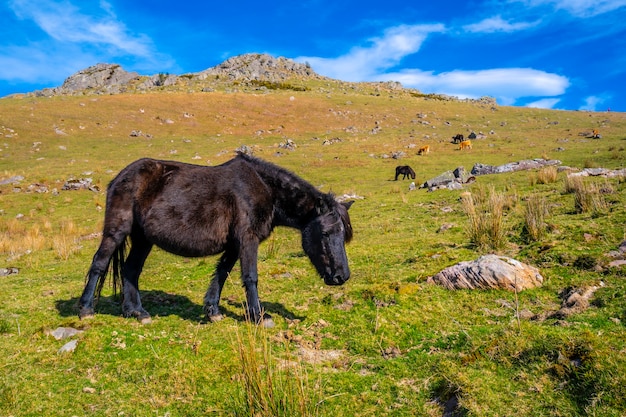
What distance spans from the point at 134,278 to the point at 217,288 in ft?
5.15

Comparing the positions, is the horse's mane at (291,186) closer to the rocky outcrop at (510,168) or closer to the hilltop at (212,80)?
the rocky outcrop at (510,168)

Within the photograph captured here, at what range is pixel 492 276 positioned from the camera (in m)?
6.96

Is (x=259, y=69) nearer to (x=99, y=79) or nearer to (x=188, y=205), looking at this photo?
(x=99, y=79)

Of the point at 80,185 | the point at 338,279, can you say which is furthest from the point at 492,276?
the point at 80,185

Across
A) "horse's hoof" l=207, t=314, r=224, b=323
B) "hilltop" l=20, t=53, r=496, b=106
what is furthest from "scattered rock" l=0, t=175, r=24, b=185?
"hilltop" l=20, t=53, r=496, b=106

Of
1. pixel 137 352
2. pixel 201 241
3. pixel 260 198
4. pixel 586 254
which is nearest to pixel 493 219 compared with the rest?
pixel 586 254

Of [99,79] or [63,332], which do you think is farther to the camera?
[99,79]

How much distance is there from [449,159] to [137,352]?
35.3 meters

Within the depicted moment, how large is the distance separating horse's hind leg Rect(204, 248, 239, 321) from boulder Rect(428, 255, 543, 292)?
3.98m

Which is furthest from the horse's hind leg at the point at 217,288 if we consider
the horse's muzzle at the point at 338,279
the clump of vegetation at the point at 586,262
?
the clump of vegetation at the point at 586,262

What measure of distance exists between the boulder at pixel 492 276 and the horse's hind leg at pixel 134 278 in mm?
5527

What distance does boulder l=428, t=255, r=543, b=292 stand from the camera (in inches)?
272

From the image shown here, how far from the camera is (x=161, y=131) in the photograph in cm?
4944

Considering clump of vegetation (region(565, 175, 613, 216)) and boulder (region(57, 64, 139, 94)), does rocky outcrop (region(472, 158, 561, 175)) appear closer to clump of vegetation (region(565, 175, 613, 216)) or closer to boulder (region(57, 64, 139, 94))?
clump of vegetation (region(565, 175, 613, 216))
